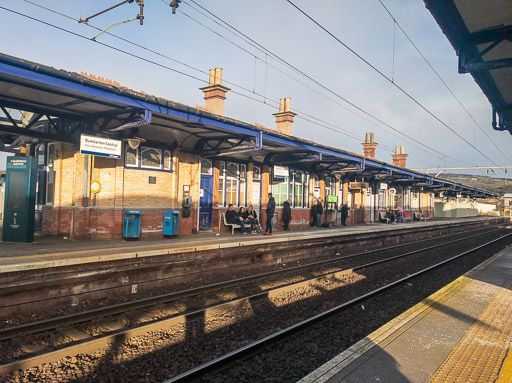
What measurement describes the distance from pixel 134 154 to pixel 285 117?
1262 centimetres

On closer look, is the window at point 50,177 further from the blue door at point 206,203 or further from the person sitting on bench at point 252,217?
the person sitting on bench at point 252,217

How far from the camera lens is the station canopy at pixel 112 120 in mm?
8797

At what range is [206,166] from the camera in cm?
1636

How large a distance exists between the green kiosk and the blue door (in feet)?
21.6

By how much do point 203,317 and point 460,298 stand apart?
4.81 metres

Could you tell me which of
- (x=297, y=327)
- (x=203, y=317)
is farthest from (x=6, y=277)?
(x=297, y=327)

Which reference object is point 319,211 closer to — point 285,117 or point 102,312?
point 285,117

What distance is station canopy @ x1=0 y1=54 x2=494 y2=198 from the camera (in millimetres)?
8797

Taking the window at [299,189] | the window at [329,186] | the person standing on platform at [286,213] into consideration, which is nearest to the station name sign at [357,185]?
the window at [329,186]

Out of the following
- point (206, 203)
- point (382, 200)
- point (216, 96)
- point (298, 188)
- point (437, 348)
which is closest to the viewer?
point (437, 348)

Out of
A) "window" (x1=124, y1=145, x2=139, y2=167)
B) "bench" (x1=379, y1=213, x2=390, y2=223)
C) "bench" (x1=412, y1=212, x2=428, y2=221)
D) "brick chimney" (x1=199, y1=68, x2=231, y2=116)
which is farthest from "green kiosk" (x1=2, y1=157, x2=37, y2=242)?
"bench" (x1=412, y1=212, x2=428, y2=221)

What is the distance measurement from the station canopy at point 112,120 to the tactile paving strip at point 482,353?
884 centimetres

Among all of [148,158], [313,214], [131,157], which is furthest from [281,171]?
[131,157]

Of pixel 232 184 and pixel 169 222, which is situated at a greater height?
pixel 232 184
